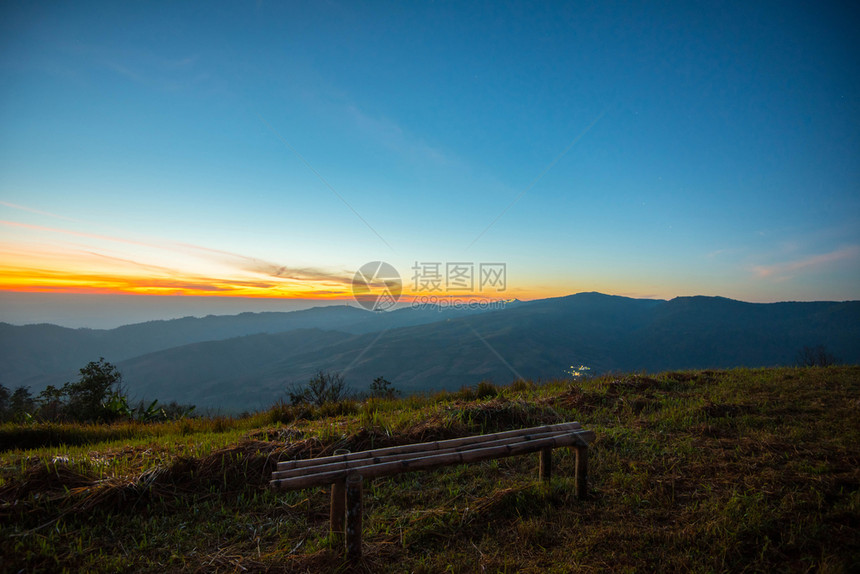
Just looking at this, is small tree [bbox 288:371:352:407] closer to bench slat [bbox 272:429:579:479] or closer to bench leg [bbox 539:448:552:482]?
bench leg [bbox 539:448:552:482]

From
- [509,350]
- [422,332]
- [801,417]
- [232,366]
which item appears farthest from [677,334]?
[232,366]

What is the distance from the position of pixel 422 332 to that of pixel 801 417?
180476 millimetres

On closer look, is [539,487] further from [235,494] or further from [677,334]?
[677,334]

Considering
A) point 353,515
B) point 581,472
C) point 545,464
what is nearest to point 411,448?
point 353,515

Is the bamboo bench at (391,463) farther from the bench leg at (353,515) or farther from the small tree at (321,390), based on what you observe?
the small tree at (321,390)

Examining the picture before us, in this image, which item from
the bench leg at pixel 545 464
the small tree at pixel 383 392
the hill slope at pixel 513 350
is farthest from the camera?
the hill slope at pixel 513 350

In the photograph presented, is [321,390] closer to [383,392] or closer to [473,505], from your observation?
[383,392]

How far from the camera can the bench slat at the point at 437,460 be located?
2.83m

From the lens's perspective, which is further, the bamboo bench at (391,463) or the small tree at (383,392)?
the small tree at (383,392)

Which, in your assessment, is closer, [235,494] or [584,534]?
[584,534]

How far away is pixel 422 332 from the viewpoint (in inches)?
7274

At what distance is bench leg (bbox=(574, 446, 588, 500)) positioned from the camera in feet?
12.7

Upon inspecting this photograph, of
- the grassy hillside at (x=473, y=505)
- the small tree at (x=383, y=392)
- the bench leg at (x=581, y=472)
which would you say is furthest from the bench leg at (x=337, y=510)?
the small tree at (x=383, y=392)

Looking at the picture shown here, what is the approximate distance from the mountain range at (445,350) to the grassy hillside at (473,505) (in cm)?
9344
